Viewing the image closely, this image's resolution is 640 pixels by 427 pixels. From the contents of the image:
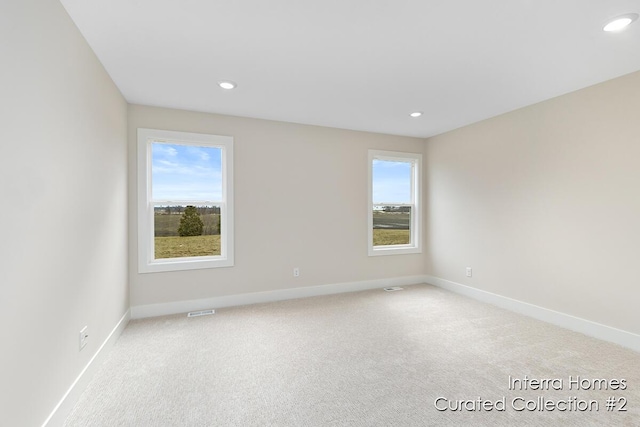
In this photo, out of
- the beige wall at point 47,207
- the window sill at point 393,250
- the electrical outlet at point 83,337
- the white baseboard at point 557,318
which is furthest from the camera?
the window sill at point 393,250

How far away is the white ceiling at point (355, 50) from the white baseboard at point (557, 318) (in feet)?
7.77

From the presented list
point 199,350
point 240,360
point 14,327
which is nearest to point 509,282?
point 240,360

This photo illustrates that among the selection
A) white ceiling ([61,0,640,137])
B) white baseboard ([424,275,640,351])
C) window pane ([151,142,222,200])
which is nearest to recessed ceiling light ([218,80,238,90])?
white ceiling ([61,0,640,137])

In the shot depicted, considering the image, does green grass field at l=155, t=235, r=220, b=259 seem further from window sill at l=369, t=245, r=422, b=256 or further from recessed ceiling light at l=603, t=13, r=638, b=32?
recessed ceiling light at l=603, t=13, r=638, b=32

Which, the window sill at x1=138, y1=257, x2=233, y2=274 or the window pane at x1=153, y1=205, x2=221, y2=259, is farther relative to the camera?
the window pane at x1=153, y1=205, x2=221, y2=259

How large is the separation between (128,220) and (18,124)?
2.19 m

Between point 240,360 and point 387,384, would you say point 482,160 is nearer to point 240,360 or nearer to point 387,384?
point 387,384

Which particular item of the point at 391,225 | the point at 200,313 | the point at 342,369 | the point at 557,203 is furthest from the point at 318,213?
the point at 557,203

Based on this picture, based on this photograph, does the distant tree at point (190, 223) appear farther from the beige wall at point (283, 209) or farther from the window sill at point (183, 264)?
the beige wall at point (283, 209)

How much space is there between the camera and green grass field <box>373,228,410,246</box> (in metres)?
4.70

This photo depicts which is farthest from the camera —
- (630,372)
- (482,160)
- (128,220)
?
(482,160)

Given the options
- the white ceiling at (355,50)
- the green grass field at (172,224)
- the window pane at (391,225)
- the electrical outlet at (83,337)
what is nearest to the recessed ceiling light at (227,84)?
the white ceiling at (355,50)

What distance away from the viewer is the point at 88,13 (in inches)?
71.9

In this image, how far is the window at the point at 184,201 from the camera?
3.41 meters
